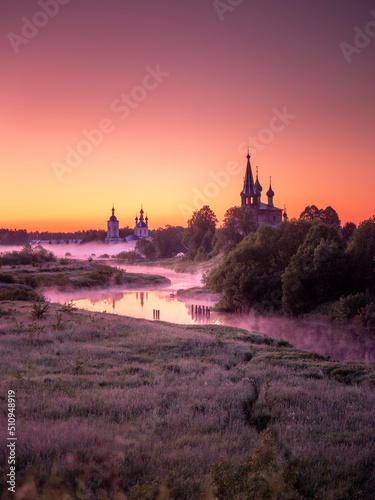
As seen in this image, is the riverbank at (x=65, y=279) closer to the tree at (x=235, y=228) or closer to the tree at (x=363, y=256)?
the tree at (x=235, y=228)

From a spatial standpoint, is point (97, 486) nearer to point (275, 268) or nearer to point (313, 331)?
point (313, 331)

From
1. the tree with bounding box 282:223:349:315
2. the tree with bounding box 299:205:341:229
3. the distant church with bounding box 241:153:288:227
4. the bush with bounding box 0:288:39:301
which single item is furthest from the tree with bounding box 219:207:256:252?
the bush with bounding box 0:288:39:301

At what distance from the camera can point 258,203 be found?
110m

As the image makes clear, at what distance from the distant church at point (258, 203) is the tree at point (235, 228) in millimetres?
18279

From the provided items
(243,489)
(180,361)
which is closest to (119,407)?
(243,489)

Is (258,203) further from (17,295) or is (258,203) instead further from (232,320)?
(17,295)

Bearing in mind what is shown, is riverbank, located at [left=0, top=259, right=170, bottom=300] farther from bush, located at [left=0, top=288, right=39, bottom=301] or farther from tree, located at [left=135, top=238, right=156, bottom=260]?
tree, located at [left=135, top=238, right=156, bottom=260]

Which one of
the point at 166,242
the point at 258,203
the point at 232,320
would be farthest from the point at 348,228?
the point at 166,242

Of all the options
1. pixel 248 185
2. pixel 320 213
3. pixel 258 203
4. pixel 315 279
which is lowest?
pixel 315 279

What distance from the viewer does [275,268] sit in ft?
158

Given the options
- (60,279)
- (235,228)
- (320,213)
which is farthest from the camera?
(235,228)

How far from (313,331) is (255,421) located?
81.8 feet

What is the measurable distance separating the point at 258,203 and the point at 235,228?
96.0ft

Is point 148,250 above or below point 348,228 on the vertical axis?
below
